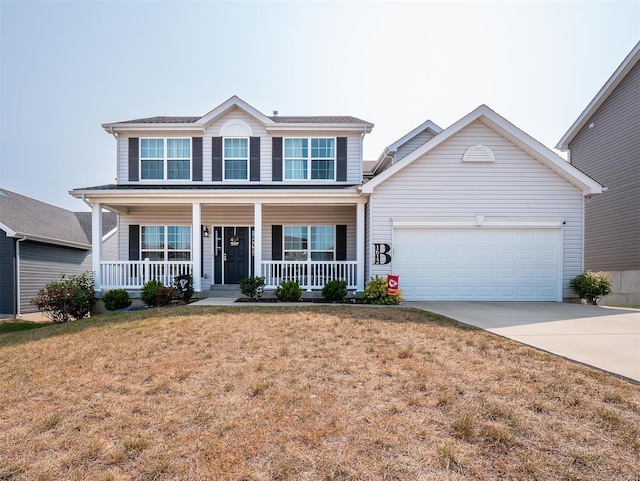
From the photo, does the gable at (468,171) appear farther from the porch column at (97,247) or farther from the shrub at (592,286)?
the porch column at (97,247)

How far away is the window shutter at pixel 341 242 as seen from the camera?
40.5 feet

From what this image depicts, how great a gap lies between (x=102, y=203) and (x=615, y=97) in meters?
18.7

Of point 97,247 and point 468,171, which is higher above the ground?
point 468,171

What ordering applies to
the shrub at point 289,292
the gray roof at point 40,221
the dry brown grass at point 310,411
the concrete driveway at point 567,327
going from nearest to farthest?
the dry brown grass at point 310,411
the concrete driveway at point 567,327
the shrub at point 289,292
the gray roof at point 40,221

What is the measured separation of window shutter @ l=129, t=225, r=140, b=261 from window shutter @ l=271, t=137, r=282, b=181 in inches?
211

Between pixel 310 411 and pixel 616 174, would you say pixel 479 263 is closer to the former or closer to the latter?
pixel 616 174

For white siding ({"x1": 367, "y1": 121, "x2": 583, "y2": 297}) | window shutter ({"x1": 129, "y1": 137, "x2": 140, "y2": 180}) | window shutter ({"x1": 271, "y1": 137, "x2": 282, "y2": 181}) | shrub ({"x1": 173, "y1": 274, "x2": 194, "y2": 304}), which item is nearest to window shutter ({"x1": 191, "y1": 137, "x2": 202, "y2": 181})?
window shutter ({"x1": 129, "y1": 137, "x2": 140, "y2": 180})

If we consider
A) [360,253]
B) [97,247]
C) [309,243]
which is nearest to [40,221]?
[97,247]

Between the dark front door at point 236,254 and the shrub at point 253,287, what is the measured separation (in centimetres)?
232

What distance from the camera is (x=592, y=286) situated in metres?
9.80

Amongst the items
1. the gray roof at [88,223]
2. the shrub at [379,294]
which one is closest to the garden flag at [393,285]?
the shrub at [379,294]

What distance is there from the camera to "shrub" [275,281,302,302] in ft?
32.4

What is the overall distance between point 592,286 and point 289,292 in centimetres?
881

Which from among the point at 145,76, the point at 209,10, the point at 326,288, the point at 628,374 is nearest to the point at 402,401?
the point at 628,374
